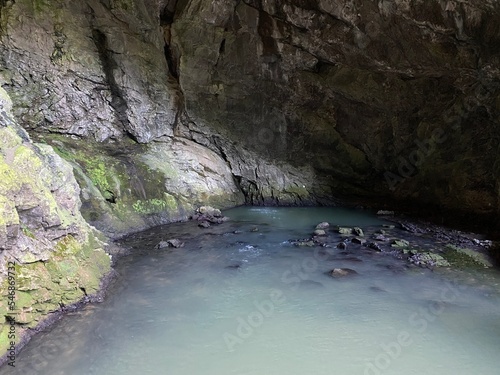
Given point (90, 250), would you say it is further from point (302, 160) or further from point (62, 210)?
point (302, 160)

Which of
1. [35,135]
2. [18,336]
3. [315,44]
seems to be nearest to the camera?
[18,336]

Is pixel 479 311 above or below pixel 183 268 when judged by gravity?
above

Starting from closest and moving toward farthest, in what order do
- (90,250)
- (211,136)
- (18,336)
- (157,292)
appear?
1. (18,336)
2. (157,292)
3. (90,250)
4. (211,136)

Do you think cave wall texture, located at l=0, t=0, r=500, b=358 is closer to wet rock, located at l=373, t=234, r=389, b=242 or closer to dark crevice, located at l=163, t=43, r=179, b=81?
dark crevice, located at l=163, t=43, r=179, b=81

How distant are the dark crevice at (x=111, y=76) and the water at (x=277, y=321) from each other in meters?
7.13

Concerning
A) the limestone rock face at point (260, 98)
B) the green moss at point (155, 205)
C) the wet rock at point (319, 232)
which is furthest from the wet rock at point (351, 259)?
the green moss at point (155, 205)

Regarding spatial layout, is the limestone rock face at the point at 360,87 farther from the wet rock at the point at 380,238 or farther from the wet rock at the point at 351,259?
the wet rock at the point at 351,259

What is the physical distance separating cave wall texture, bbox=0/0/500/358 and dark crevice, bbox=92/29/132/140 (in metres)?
0.07

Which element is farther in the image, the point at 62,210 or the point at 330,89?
the point at 330,89

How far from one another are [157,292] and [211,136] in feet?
34.5

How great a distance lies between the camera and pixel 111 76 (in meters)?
14.2

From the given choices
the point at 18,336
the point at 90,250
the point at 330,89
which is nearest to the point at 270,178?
the point at 330,89

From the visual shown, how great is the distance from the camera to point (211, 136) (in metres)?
16.8

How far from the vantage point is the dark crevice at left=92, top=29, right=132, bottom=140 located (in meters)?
14.0
